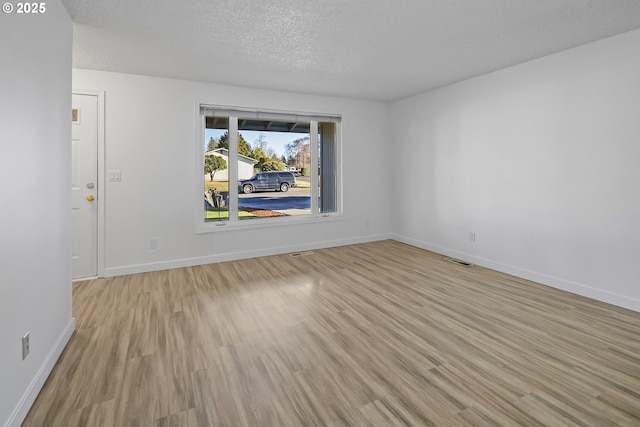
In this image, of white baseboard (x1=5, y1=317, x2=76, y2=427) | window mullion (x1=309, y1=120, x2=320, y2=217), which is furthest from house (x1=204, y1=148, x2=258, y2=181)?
white baseboard (x1=5, y1=317, x2=76, y2=427)

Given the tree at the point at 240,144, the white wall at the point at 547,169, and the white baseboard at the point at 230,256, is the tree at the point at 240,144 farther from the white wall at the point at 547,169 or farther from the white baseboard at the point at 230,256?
the white wall at the point at 547,169

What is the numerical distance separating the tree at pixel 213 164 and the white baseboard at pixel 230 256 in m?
1.18

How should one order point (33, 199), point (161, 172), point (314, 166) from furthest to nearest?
point (314, 166)
point (161, 172)
point (33, 199)

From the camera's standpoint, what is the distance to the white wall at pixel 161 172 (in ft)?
12.6

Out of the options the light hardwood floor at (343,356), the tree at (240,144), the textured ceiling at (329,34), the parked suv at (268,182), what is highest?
the textured ceiling at (329,34)

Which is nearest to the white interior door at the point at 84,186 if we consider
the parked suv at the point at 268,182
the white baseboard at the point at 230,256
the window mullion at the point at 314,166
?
the white baseboard at the point at 230,256

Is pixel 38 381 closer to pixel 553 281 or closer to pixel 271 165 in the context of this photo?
pixel 271 165

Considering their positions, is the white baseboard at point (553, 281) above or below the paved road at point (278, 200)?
below

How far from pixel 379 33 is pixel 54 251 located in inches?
121

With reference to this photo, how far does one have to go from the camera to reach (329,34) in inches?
111

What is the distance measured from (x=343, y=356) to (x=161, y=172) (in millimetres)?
3337

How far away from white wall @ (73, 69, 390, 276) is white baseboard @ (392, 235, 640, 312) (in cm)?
248

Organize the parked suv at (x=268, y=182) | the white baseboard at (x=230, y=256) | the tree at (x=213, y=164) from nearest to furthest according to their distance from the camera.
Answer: the white baseboard at (x=230, y=256), the tree at (x=213, y=164), the parked suv at (x=268, y=182)

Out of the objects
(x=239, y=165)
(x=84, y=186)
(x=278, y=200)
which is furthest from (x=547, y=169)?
(x=84, y=186)
